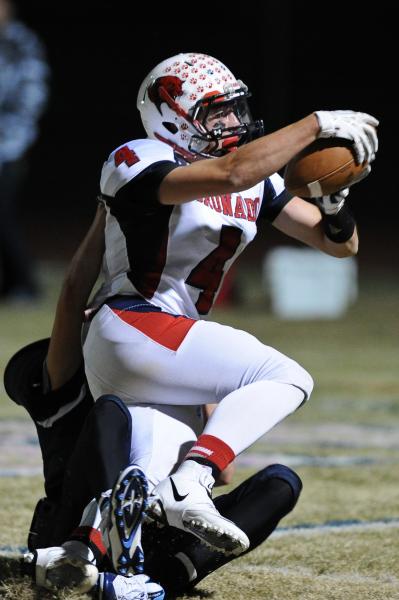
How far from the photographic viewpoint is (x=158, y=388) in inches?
122

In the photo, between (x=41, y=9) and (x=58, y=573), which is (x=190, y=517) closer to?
(x=58, y=573)

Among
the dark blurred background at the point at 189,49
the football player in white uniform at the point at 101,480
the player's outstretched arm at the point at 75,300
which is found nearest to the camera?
the football player in white uniform at the point at 101,480

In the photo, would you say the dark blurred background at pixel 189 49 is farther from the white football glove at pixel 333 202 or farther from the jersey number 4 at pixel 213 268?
the jersey number 4 at pixel 213 268

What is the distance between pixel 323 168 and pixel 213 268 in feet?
1.25

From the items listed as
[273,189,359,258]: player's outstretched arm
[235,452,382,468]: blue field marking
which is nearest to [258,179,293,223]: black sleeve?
[273,189,359,258]: player's outstretched arm

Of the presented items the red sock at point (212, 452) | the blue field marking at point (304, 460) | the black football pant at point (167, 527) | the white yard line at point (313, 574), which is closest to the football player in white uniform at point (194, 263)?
the red sock at point (212, 452)

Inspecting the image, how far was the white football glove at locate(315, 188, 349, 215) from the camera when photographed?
340 centimetres

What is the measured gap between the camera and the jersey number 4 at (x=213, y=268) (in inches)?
128

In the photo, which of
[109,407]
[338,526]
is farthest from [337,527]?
[109,407]

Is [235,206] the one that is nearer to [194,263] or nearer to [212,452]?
[194,263]

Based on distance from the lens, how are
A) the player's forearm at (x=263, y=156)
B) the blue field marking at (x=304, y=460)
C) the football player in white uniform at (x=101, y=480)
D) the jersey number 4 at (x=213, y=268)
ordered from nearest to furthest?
the football player in white uniform at (x=101, y=480), the player's forearm at (x=263, y=156), the jersey number 4 at (x=213, y=268), the blue field marking at (x=304, y=460)

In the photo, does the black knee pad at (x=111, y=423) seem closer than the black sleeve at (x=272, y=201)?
Yes

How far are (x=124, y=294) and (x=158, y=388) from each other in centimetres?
28

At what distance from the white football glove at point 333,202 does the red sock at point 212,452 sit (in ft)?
2.51
